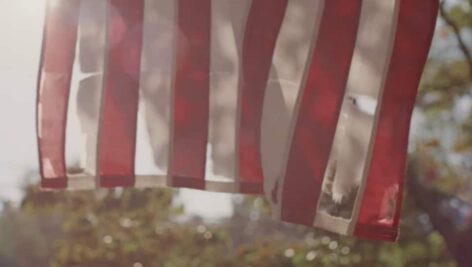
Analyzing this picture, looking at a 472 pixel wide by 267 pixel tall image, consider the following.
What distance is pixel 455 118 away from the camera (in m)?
4.36

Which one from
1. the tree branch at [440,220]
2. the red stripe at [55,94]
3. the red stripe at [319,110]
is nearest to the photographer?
the red stripe at [319,110]

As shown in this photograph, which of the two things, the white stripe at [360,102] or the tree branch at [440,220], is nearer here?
the white stripe at [360,102]

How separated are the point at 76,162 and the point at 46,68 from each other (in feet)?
1.19

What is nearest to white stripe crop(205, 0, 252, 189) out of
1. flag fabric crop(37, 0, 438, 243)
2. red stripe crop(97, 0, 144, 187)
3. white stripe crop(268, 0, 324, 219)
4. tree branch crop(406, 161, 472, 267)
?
flag fabric crop(37, 0, 438, 243)

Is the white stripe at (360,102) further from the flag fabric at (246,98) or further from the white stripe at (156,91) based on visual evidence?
the white stripe at (156,91)

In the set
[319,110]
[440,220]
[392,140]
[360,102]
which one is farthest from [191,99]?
[440,220]

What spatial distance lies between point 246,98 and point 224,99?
0.07 meters

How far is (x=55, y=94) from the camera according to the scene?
274cm

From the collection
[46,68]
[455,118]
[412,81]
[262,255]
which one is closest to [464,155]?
[455,118]

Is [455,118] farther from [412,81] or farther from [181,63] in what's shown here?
[181,63]

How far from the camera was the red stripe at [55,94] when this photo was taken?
8.97 feet

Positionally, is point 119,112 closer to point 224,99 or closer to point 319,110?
point 224,99

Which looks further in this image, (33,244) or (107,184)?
(33,244)

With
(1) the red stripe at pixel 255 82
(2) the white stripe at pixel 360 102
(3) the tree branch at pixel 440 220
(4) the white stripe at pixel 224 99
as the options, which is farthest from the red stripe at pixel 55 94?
(3) the tree branch at pixel 440 220
